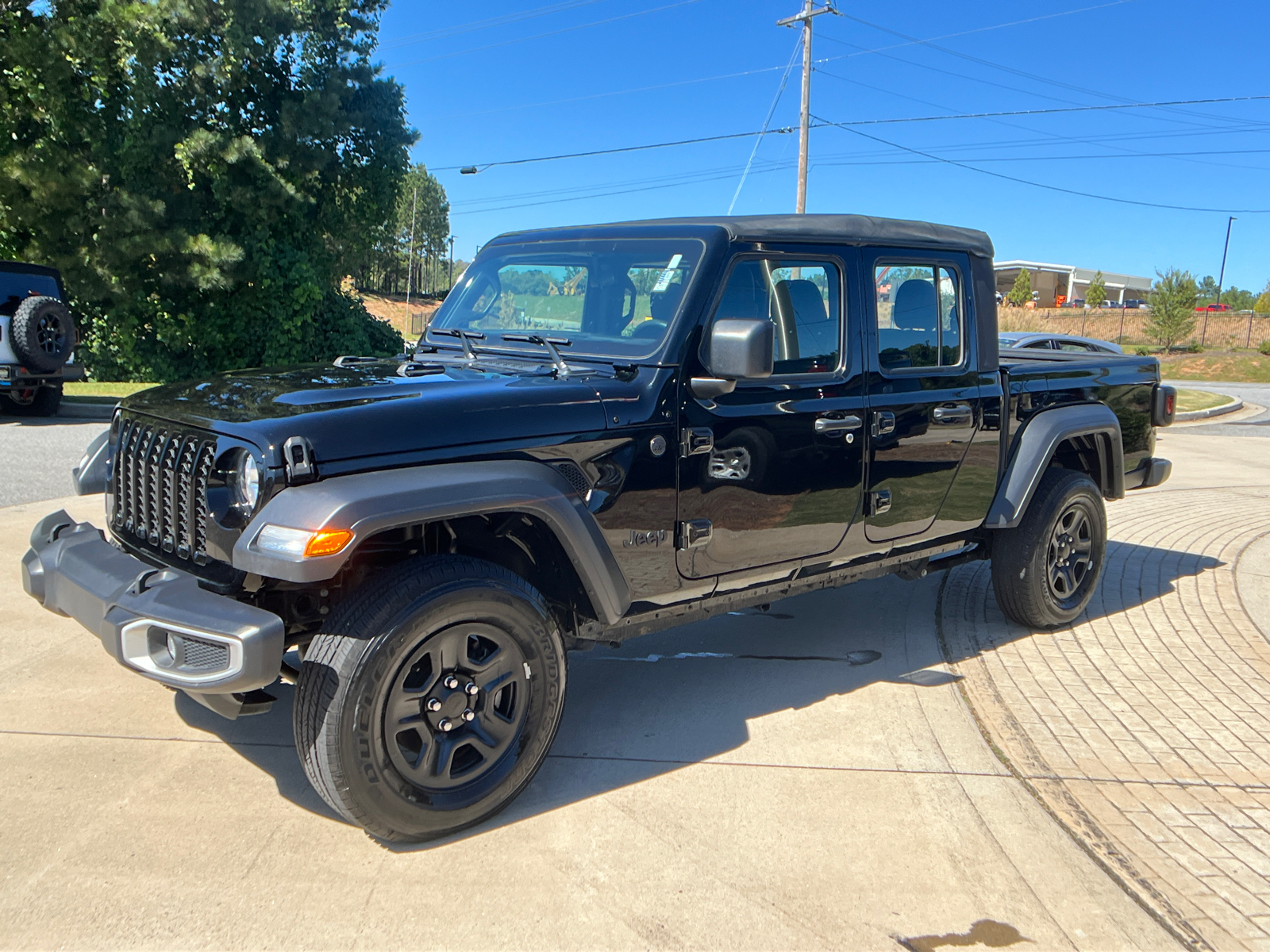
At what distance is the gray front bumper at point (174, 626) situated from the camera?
9.23ft

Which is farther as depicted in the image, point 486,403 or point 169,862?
point 486,403

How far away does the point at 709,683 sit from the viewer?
4.70m

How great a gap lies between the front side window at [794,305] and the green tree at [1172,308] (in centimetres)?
4010

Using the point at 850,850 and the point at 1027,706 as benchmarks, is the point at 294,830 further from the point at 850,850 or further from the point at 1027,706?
the point at 1027,706

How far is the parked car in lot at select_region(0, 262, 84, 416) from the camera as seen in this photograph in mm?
12555

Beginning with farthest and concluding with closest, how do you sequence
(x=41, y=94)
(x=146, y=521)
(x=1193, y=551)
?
(x=41, y=94) < (x=1193, y=551) < (x=146, y=521)

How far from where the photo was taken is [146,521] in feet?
11.4

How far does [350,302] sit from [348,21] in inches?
221

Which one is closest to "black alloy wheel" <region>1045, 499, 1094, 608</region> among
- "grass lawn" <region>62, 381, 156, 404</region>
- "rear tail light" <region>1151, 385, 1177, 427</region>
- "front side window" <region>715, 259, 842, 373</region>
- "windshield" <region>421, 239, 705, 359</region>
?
"rear tail light" <region>1151, 385, 1177, 427</region>

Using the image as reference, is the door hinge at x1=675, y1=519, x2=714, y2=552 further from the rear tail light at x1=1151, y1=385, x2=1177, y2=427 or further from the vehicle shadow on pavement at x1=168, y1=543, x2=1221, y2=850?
the rear tail light at x1=1151, y1=385, x2=1177, y2=427

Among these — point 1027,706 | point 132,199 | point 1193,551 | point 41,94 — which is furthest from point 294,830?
point 41,94

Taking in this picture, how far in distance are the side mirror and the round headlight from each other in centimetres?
157

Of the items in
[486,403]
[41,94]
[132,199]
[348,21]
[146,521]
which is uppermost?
[348,21]

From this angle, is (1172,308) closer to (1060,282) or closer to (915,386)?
(915,386)
